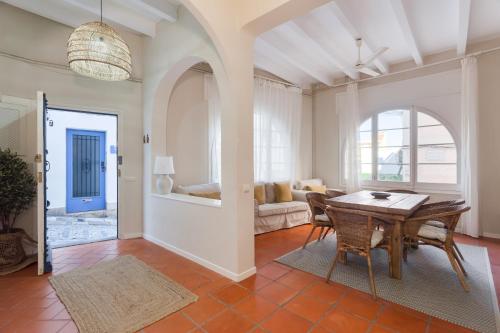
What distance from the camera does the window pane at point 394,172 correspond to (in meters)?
5.01

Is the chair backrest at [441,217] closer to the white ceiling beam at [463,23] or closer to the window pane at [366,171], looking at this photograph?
the white ceiling beam at [463,23]

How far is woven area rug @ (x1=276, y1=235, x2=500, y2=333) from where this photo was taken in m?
2.04

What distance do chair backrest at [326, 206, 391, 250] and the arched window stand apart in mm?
3050

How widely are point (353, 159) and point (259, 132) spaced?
2181mm

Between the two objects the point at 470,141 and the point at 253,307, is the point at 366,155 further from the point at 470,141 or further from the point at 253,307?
the point at 253,307

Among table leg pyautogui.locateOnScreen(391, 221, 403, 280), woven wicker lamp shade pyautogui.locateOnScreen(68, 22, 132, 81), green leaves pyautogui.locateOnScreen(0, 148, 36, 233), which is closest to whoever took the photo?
woven wicker lamp shade pyautogui.locateOnScreen(68, 22, 132, 81)

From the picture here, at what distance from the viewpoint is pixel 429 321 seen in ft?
6.39

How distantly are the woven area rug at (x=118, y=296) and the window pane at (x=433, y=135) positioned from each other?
495cm

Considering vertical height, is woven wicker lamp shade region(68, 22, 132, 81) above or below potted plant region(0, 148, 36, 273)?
above

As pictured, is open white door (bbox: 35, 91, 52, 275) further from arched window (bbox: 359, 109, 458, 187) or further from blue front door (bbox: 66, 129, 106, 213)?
arched window (bbox: 359, 109, 458, 187)

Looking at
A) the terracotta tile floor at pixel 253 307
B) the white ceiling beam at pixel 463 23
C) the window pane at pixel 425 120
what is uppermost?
the white ceiling beam at pixel 463 23

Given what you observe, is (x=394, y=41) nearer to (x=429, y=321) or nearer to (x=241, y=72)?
(x=241, y=72)

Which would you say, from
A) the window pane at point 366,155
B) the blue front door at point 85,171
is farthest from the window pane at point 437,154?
the blue front door at point 85,171

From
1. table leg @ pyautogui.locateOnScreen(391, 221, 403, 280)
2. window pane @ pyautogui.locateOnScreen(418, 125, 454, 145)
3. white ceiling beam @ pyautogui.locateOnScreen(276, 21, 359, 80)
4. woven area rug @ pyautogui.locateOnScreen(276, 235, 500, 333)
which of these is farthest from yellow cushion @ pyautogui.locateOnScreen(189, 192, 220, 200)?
window pane @ pyautogui.locateOnScreen(418, 125, 454, 145)
